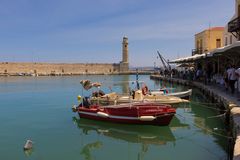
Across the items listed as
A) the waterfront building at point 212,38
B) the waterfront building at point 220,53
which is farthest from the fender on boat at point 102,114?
the waterfront building at point 212,38

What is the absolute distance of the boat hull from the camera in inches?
534

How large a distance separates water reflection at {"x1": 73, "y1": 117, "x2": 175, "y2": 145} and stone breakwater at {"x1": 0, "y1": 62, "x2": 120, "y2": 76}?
318ft

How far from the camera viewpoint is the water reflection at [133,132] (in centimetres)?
1238

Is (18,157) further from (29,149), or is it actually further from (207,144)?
(207,144)

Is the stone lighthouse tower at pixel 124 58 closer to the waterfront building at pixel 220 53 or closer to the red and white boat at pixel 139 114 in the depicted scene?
the waterfront building at pixel 220 53

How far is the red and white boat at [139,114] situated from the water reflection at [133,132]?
0.30m

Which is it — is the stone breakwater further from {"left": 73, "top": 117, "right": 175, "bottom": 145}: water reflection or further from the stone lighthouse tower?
{"left": 73, "top": 117, "right": 175, "bottom": 145}: water reflection

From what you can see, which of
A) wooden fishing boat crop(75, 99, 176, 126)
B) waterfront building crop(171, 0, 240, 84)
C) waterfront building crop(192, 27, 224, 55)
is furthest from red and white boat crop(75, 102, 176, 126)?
waterfront building crop(192, 27, 224, 55)

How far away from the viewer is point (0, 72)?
343 ft

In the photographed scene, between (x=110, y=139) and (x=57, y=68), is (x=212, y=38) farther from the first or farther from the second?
(x=57, y=68)

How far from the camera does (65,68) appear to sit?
391 feet

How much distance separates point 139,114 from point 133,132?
87 centimetres

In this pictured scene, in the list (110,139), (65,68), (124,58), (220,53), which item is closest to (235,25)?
(220,53)

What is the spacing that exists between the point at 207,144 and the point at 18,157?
22.0ft
